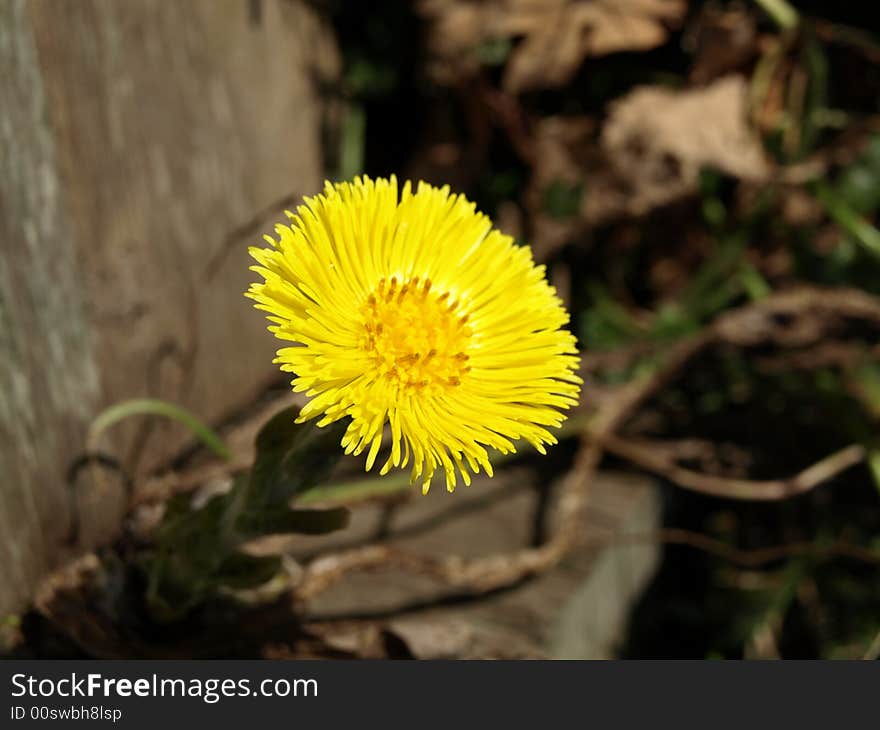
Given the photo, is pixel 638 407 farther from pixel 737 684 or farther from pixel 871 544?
pixel 737 684

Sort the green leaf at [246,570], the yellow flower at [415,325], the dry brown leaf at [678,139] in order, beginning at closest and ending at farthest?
the yellow flower at [415,325] → the green leaf at [246,570] → the dry brown leaf at [678,139]

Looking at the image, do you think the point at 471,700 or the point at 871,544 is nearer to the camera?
the point at 471,700

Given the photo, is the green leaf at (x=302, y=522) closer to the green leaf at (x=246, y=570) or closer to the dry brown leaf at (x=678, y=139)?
the green leaf at (x=246, y=570)

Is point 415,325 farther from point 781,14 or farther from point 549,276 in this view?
point 781,14

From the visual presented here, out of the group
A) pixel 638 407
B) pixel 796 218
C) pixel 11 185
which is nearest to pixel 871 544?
pixel 638 407

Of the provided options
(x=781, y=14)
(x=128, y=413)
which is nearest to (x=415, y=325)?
(x=128, y=413)

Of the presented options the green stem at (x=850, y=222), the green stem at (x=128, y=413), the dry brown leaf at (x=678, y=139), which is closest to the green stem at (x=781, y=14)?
the dry brown leaf at (x=678, y=139)

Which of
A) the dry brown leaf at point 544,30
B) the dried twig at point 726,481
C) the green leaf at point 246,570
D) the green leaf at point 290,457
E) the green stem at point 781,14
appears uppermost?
the dry brown leaf at point 544,30
